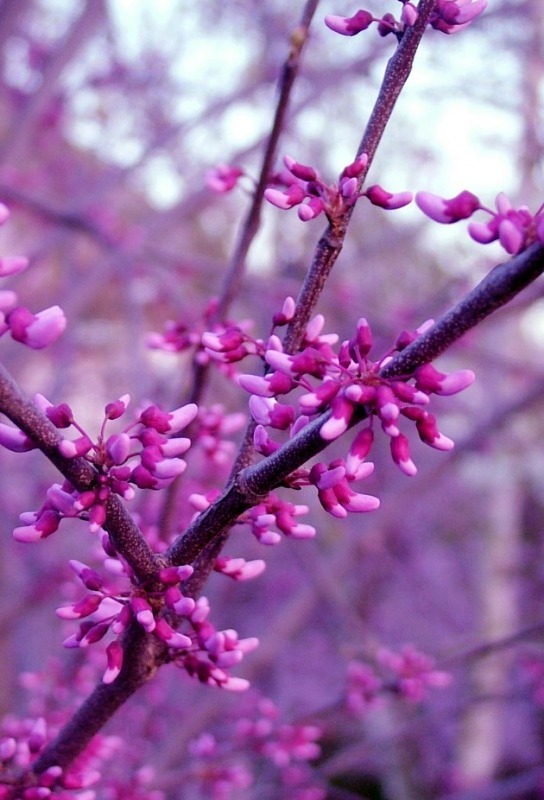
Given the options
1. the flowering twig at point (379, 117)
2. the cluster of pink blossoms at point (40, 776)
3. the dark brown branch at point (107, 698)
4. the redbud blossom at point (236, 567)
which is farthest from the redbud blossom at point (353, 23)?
the cluster of pink blossoms at point (40, 776)

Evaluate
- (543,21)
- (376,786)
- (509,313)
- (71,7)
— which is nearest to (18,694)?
(509,313)

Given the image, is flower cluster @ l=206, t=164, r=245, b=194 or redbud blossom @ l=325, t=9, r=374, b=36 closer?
redbud blossom @ l=325, t=9, r=374, b=36

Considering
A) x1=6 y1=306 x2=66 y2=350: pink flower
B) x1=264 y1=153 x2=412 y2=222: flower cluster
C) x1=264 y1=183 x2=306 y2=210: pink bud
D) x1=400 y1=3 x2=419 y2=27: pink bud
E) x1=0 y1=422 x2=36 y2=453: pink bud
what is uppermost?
x1=400 y1=3 x2=419 y2=27: pink bud

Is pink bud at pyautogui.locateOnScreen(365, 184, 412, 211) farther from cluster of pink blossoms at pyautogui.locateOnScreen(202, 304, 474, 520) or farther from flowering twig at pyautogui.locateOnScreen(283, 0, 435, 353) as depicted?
cluster of pink blossoms at pyautogui.locateOnScreen(202, 304, 474, 520)

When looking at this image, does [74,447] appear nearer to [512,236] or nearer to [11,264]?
[11,264]

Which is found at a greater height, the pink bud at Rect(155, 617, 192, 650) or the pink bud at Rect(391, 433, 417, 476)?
the pink bud at Rect(391, 433, 417, 476)

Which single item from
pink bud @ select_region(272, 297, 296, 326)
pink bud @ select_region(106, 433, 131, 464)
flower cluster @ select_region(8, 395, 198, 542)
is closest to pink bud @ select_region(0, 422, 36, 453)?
flower cluster @ select_region(8, 395, 198, 542)

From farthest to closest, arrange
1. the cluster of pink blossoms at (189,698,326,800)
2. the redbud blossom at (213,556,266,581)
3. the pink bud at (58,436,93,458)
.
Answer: the cluster of pink blossoms at (189,698,326,800) → the redbud blossom at (213,556,266,581) → the pink bud at (58,436,93,458)

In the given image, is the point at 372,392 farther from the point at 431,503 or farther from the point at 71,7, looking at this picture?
the point at 431,503
